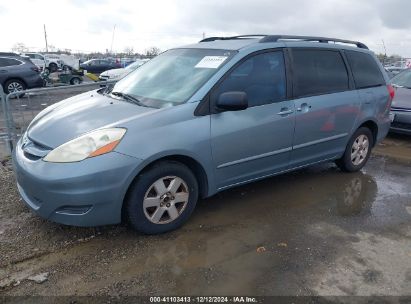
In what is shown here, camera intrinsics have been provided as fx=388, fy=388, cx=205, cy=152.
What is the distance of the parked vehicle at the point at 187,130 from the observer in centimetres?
311

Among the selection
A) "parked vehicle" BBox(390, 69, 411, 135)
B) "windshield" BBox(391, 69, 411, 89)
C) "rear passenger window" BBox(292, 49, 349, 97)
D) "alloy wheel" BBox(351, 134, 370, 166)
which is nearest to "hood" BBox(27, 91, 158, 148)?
"rear passenger window" BBox(292, 49, 349, 97)

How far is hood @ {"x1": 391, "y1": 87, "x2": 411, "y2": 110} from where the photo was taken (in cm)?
753

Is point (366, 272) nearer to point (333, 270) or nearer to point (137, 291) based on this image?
point (333, 270)

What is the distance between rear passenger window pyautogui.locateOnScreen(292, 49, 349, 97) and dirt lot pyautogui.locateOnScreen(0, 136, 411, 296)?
50.2 inches

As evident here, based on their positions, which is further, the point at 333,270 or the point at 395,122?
the point at 395,122

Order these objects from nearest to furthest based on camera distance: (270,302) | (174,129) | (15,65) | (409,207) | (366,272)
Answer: (270,302) < (366,272) < (174,129) < (409,207) < (15,65)

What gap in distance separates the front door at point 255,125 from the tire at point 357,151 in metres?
1.37

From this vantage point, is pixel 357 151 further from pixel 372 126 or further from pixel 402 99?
pixel 402 99

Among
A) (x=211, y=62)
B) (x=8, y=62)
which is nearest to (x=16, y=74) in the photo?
(x=8, y=62)

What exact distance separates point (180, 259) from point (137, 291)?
50cm

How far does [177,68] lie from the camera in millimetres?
4074

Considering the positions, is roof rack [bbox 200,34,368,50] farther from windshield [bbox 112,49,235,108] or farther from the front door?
windshield [bbox 112,49,235,108]

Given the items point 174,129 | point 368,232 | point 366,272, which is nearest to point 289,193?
point 368,232

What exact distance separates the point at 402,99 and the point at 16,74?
1253cm
